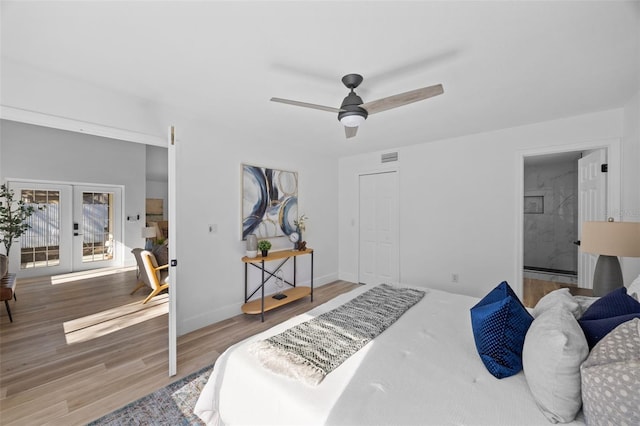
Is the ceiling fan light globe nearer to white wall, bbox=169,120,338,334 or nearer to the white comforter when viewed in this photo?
the white comforter

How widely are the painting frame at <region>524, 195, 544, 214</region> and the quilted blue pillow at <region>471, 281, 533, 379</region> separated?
5.59m

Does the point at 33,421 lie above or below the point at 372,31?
below

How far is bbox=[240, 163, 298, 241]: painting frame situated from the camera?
357cm

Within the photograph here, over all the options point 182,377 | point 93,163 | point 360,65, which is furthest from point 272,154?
point 93,163

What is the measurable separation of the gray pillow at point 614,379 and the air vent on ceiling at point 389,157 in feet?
11.8

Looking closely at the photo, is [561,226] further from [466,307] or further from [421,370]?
[421,370]

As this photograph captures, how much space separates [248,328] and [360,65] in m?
2.87

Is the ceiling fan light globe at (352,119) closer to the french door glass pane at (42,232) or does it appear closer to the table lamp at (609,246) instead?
the table lamp at (609,246)

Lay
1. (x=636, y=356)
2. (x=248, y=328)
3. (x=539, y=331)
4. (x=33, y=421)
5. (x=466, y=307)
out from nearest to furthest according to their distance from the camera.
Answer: (x=636, y=356)
(x=539, y=331)
(x=33, y=421)
(x=466, y=307)
(x=248, y=328)

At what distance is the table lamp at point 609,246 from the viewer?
6.55ft

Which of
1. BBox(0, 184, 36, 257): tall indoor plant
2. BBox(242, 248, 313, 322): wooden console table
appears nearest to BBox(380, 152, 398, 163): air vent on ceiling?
BBox(242, 248, 313, 322): wooden console table

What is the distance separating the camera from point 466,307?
7.33 feet

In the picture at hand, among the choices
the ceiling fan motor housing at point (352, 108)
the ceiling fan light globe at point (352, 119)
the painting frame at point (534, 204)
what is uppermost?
the ceiling fan motor housing at point (352, 108)

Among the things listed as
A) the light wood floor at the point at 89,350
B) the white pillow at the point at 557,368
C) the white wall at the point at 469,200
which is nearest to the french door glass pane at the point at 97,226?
the light wood floor at the point at 89,350
